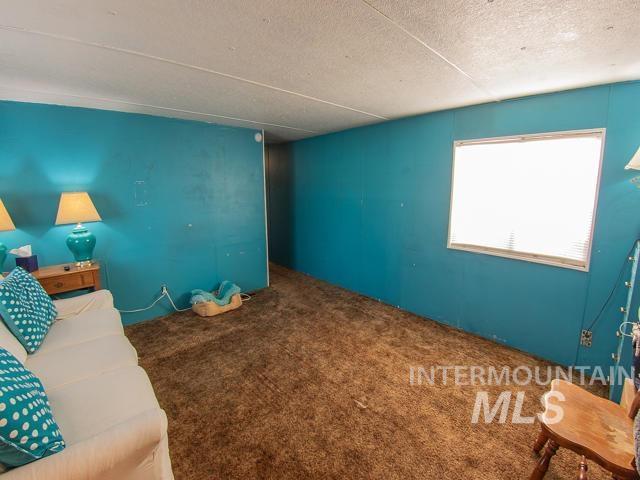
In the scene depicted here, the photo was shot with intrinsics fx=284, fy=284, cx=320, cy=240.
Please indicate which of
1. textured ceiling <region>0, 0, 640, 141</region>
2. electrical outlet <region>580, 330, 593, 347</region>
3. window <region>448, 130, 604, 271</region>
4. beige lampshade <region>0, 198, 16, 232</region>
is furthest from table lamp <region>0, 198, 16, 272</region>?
electrical outlet <region>580, 330, 593, 347</region>

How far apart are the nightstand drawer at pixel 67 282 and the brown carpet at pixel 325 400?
74 centimetres

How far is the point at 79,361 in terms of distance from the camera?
1674mm

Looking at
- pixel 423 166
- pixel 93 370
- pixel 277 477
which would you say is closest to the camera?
pixel 277 477

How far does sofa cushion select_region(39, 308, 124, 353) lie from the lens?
6.06 feet

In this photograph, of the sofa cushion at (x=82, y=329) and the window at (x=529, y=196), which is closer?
the sofa cushion at (x=82, y=329)

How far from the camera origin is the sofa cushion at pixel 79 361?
1552 mm

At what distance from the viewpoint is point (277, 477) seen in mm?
1489

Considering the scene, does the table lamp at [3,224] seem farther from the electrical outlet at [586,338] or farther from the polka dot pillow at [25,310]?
the electrical outlet at [586,338]

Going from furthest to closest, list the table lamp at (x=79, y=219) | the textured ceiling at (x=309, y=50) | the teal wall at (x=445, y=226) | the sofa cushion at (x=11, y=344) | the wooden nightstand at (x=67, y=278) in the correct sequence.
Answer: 1. the table lamp at (x=79, y=219)
2. the wooden nightstand at (x=67, y=278)
3. the teal wall at (x=445, y=226)
4. the sofa cushion at (x=11, y=344)
5. the textured ceiling at (x=309, y=50)

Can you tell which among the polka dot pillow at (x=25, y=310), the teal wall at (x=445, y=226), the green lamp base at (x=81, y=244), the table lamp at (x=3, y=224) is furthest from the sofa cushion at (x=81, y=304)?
the teal wall at (x=445, y=226)

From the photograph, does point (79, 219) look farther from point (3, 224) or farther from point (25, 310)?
point (25, 310)

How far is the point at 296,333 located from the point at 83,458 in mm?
2086

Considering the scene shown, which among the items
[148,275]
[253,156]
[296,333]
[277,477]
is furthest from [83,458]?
[253,156]

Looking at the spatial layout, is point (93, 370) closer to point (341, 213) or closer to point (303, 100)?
point (303, 100)
